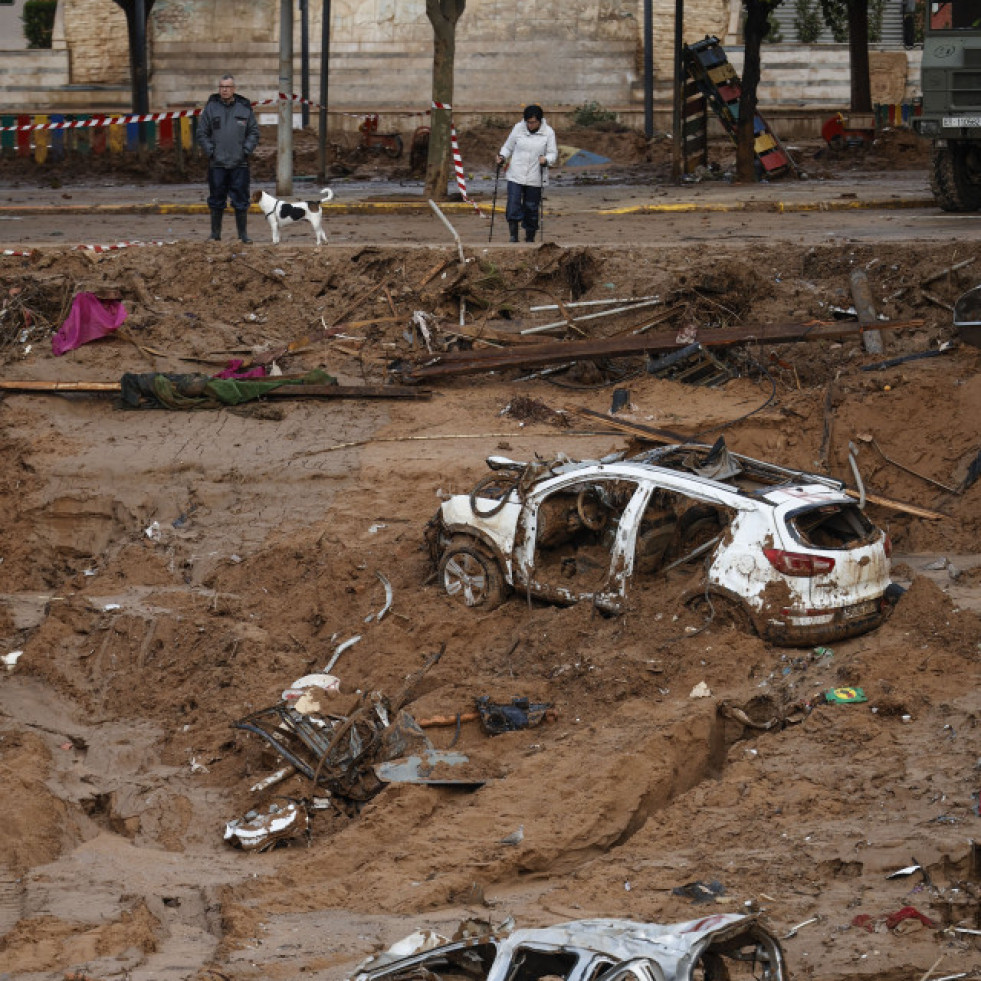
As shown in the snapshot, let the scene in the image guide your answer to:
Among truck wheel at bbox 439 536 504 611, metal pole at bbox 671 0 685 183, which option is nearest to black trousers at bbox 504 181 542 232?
metal pole at bbox 671 0 685 183

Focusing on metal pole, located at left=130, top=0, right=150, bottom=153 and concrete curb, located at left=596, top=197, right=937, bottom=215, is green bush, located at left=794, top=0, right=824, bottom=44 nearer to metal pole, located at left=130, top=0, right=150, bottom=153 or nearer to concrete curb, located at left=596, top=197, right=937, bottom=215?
concrete curb, located at left=596, top=197, right=937, bottom=215

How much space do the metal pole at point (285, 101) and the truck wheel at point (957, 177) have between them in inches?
400

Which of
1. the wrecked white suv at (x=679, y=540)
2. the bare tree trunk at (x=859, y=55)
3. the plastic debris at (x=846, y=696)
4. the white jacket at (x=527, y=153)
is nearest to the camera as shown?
the plastic debris at (x=846, y=696)

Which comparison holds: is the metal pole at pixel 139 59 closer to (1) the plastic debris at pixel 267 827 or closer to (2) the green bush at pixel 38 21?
(2) the green bush at pixel 38 21

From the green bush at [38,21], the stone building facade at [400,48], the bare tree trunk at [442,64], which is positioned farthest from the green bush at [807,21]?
the green bush at [38,21]

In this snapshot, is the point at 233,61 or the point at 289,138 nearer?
the point at 289,138

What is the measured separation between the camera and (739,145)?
1182 inches

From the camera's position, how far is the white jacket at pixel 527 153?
2133 cm

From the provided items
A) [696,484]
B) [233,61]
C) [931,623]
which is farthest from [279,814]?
[233,61]

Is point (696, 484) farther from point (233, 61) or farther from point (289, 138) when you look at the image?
point (233, 61)

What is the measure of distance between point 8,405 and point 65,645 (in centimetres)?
532

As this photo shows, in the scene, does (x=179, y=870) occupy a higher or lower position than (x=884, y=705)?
lower

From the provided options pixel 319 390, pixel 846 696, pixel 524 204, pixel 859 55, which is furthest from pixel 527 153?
pixel 859 55

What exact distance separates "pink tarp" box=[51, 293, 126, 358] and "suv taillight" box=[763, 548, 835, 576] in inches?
419
